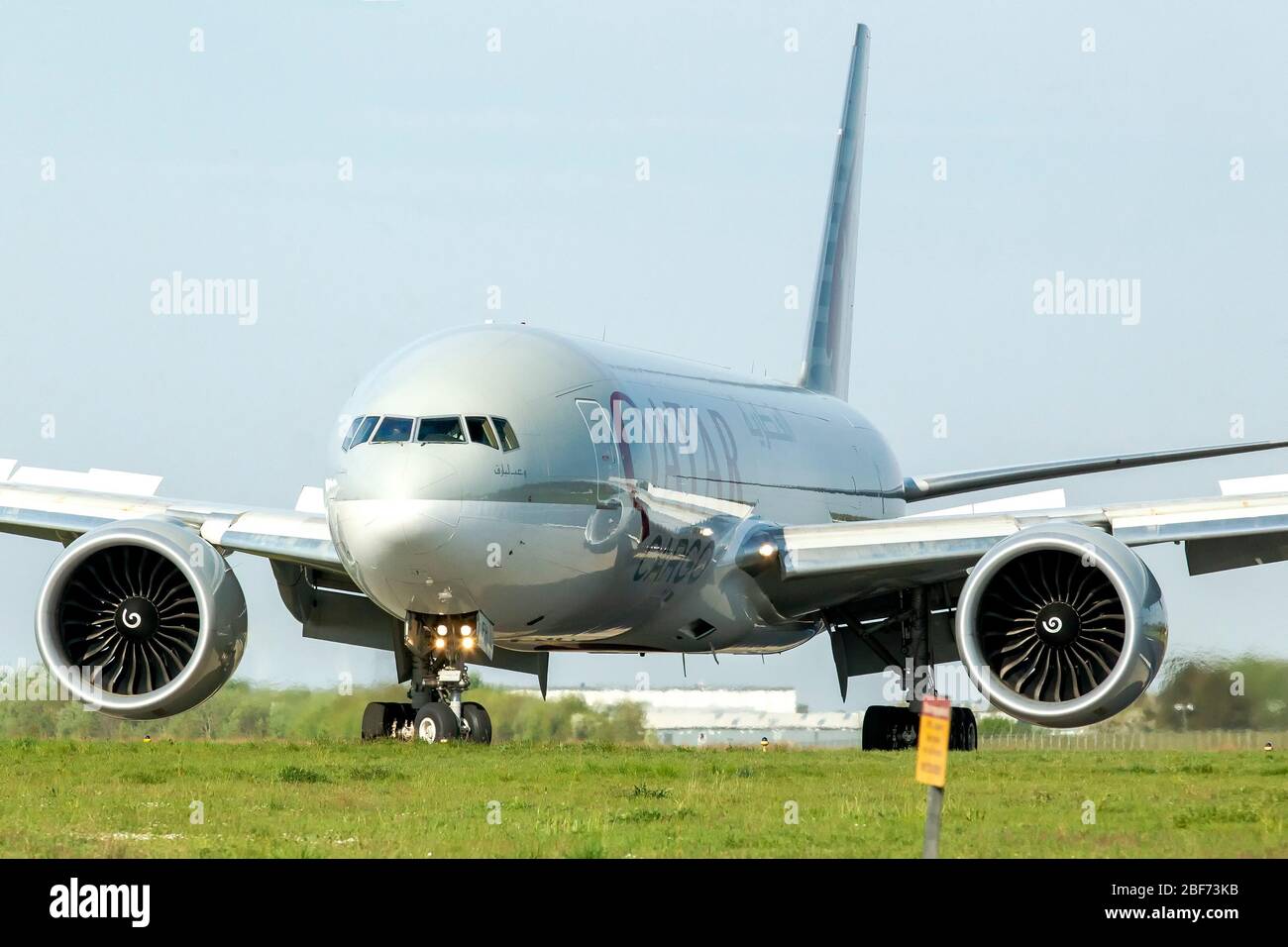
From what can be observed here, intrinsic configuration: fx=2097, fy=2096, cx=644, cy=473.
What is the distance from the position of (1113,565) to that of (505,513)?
5130 millimetres

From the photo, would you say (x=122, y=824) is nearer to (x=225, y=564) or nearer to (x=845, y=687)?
(x=225, y=564)

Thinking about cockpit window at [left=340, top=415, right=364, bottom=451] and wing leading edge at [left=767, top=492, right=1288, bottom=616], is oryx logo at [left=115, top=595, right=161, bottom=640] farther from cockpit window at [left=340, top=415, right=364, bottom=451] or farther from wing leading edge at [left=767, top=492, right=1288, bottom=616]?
wing leading edge at [left=767, top=492, right=1288, bottom=616]

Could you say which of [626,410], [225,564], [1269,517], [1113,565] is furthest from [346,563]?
[1269,517]

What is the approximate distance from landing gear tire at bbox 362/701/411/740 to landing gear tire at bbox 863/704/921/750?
17.8 feet

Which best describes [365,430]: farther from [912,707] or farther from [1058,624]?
[912,707]

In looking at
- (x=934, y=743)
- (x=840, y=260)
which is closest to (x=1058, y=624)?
(x=934, y=743)

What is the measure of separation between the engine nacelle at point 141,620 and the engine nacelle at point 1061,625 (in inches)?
258

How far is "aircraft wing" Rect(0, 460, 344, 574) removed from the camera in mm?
20266

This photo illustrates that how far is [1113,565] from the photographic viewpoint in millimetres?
17297

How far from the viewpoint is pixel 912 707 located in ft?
79.5

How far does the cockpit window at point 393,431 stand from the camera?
1812cm
